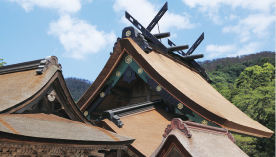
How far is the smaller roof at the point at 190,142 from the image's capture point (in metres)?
4.20

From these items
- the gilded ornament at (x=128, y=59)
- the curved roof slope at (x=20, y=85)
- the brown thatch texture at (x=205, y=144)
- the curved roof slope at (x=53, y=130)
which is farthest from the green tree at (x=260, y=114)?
the curved roof slope at (x=20, y=85)

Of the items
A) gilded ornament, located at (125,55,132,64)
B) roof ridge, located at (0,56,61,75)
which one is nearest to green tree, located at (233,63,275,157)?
A: gilded ornament, located at (125,55,132,64)

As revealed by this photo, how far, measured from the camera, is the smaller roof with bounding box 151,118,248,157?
4203 millimetres

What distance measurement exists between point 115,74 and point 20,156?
3.97 m

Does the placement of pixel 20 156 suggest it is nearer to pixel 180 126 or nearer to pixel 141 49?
pixel 180 126

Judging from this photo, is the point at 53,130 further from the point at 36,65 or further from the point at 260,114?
the point at 260,114

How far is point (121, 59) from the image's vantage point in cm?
789

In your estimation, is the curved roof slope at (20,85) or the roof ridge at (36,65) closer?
the curved roof slope at (20,85)

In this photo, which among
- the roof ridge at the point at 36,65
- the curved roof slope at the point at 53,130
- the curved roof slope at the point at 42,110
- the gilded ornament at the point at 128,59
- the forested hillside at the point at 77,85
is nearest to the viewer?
the curved roof slope at the point at 53,130

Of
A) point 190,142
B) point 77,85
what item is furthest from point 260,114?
point 77,85

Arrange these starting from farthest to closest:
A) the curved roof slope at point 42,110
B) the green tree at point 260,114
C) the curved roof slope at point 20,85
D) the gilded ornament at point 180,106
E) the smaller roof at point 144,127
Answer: the green tree at point 260,114 < the gilded ornament at point 180,106 < the smaller roof at point 144,127 < the curved roof slope at point 20,85 < the curved roof slope at point 42,110

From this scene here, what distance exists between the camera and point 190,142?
433cm

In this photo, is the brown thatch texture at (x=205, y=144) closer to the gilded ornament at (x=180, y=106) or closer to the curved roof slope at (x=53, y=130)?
the curved roof slope at (x=53, y=130)

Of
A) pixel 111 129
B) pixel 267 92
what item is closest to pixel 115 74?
pixel 111 129
